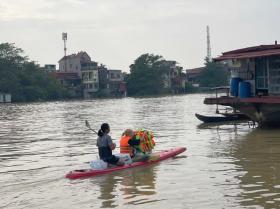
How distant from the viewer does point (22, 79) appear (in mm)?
95438

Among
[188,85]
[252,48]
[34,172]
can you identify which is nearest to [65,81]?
[188,85]

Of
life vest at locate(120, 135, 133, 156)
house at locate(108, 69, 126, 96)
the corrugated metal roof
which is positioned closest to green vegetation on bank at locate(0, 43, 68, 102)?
house at locate(108, 69, 126, 96)

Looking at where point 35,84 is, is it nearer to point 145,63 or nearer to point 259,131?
point 145,63

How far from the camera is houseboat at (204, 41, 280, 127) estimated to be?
2266 cm

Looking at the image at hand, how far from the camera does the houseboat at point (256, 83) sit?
2266 cm

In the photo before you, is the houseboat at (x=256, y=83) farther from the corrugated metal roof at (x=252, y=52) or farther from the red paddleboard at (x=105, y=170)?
the red paddleboard at (x=105, y=170)

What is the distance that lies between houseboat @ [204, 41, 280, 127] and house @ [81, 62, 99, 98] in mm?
84480

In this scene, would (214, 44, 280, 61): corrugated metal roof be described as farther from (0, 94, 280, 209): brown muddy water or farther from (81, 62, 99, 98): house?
(81, 62, 99, 98): house

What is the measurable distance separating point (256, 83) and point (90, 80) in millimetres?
86122

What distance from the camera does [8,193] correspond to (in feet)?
37.2

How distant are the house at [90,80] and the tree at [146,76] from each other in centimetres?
697

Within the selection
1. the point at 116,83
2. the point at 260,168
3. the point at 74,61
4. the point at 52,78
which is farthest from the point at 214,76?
the point at 260,168

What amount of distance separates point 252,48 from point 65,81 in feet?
286

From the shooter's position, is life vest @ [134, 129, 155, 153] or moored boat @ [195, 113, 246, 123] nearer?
life vest @ [134, 129, 155, 153]
